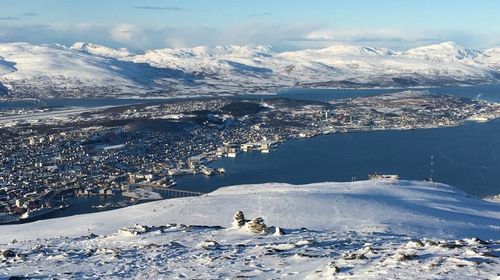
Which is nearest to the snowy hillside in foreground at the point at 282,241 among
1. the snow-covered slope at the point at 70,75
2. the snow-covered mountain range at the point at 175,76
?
the snow-covered mountain range at the point at 175,76

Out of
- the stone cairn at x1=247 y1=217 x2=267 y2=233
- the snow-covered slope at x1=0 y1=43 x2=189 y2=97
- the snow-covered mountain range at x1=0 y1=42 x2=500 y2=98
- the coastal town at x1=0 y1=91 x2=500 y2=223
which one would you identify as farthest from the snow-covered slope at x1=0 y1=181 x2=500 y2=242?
the snow-covered slope at x1=0 y1=43 x2=189 y2=97

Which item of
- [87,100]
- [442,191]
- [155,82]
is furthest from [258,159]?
[155,82]

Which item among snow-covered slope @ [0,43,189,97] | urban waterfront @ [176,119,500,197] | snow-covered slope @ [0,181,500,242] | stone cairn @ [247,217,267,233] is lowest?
urban waterfront @ [176,119,500,197]

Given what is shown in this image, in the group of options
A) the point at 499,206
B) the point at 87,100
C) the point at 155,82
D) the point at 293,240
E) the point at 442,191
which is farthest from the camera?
the point at 155,82

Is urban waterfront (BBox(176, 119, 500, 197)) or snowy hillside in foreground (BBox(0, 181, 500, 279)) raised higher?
snowy hillside in foreground (BBox(0, 181, 500, 279))

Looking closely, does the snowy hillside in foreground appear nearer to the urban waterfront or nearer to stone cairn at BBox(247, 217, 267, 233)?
stone cairn at BBox(247, 217, 267, 233)

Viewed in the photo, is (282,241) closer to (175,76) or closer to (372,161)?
(372,161)

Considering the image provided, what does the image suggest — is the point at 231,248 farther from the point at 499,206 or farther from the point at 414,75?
the point at 414,75

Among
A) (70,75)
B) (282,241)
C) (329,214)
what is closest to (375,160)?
(329,214)
